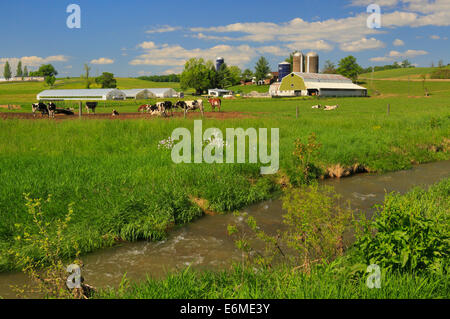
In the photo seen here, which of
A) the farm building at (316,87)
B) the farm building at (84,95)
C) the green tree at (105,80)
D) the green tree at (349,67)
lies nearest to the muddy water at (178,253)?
the farm building at (316,87)

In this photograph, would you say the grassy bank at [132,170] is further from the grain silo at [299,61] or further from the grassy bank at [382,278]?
the grain silo at [299,61]

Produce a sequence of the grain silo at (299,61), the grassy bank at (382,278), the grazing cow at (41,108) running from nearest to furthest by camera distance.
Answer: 1. the grassy bank at (382,278)
2. the grazing cow at (41,108)
3. the grain silo at (299,61)

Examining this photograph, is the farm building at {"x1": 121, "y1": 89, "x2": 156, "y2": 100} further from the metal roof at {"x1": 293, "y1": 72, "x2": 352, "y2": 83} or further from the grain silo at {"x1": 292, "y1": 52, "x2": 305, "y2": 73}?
the grain silo at {"x1": 292, "y1": 52, "x2": 305, "y2": 73}

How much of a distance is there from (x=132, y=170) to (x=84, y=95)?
3090 inches

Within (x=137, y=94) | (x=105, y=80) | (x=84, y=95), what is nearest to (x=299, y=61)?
(x=137, y=94)

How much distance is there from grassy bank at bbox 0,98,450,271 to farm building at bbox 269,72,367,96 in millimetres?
66165

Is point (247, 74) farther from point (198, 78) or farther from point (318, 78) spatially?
point (318, 78)

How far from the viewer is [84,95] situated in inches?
3206

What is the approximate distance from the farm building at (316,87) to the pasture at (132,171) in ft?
217

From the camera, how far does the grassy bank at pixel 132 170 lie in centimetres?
798

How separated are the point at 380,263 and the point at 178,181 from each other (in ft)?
21.7

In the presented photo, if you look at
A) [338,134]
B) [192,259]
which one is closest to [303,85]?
[338,134]

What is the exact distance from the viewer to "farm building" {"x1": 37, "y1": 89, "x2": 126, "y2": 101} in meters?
80.7

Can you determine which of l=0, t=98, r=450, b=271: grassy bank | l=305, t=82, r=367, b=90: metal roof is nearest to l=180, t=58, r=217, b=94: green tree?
l=305, t=82, r=367, b=90: metal roof
